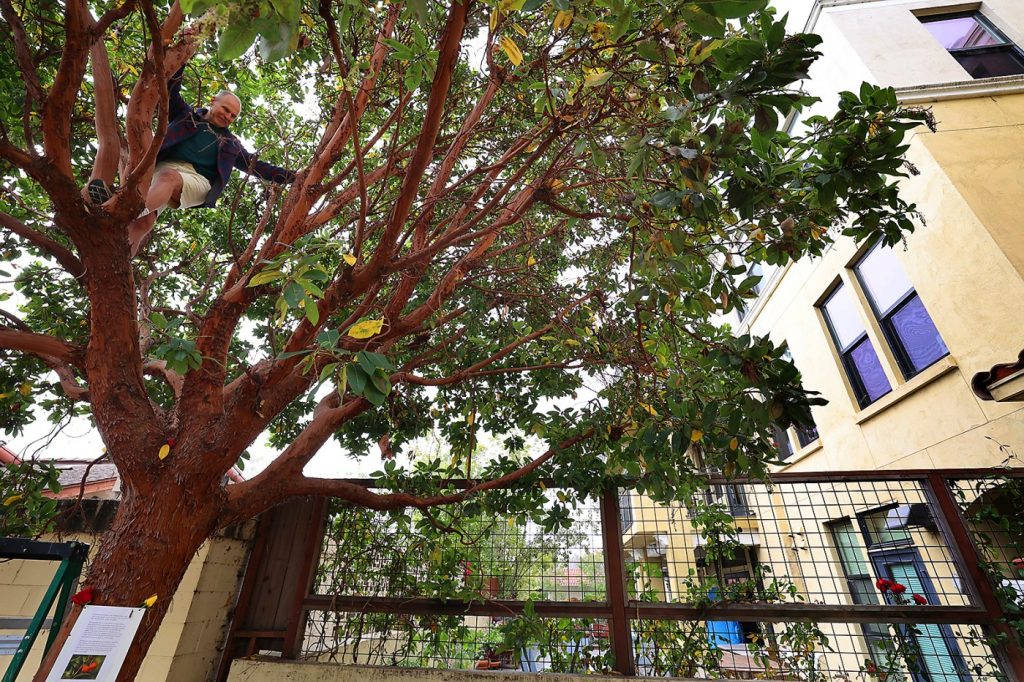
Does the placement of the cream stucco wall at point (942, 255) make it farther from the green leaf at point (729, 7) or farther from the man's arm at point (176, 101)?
the man's arm at point (176, 101)

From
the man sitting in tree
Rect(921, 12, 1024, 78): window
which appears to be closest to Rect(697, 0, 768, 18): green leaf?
the man sitting in tree

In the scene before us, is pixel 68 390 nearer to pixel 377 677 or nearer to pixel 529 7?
pixel 377 677

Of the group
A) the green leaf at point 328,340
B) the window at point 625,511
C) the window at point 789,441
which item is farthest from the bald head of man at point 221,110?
the window at point 789,441

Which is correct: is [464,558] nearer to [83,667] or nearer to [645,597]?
[645,597]

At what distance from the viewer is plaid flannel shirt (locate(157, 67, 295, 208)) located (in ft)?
9.17

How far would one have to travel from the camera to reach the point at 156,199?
2.68 m

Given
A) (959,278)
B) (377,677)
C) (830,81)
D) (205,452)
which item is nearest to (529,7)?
(205,452)

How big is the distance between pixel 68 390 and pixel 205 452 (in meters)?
1.39

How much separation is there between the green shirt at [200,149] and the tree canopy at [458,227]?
0.18 meters

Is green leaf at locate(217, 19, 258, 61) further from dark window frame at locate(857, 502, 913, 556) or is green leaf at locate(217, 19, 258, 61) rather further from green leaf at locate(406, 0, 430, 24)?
dark window frame at locate(857, 502, 913, 556)

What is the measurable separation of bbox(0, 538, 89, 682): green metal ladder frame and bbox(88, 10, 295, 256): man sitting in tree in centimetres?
150

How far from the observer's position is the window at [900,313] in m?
5.02

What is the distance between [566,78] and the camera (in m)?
2.73

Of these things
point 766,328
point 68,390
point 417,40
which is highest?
point 766,328
